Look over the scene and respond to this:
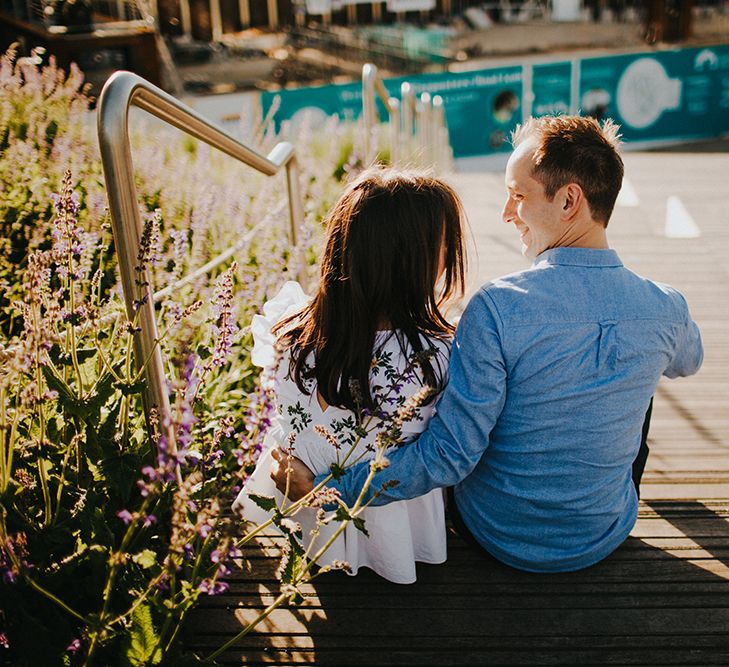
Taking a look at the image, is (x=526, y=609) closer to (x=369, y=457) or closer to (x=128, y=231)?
(x=369, y=457)

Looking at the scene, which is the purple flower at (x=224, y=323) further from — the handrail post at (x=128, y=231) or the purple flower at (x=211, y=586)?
the purple flower at (x=211, y=586)

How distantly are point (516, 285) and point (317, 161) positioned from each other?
4930 millimetres

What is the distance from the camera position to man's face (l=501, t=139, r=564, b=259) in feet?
5.87

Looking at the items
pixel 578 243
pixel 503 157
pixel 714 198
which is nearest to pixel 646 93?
Answer: pixel 503 157

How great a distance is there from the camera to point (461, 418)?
68.6 inches

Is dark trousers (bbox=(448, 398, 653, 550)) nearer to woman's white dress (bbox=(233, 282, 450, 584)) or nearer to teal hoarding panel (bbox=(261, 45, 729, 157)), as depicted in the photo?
woman's white dress (bbox=(233, 282, 450, 584))

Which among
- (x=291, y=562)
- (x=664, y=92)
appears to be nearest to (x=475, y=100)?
(x=664, y=92)

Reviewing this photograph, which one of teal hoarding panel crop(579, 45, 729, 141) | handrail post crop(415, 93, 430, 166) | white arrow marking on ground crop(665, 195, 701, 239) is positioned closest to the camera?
white arrow marking on ground crop(665, 195, 701, 239)

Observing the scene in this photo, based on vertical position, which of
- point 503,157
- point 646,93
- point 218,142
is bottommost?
point 503,157

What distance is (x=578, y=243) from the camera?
1782 mm

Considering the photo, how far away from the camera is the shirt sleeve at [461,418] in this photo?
171 centimetres

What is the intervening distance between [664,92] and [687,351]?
1442 centimetres

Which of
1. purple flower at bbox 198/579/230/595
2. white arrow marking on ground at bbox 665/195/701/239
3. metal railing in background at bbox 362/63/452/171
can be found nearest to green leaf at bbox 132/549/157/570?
purple flower at bbox 198/579/230/595

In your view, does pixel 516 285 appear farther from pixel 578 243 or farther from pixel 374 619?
pixel 374 619
